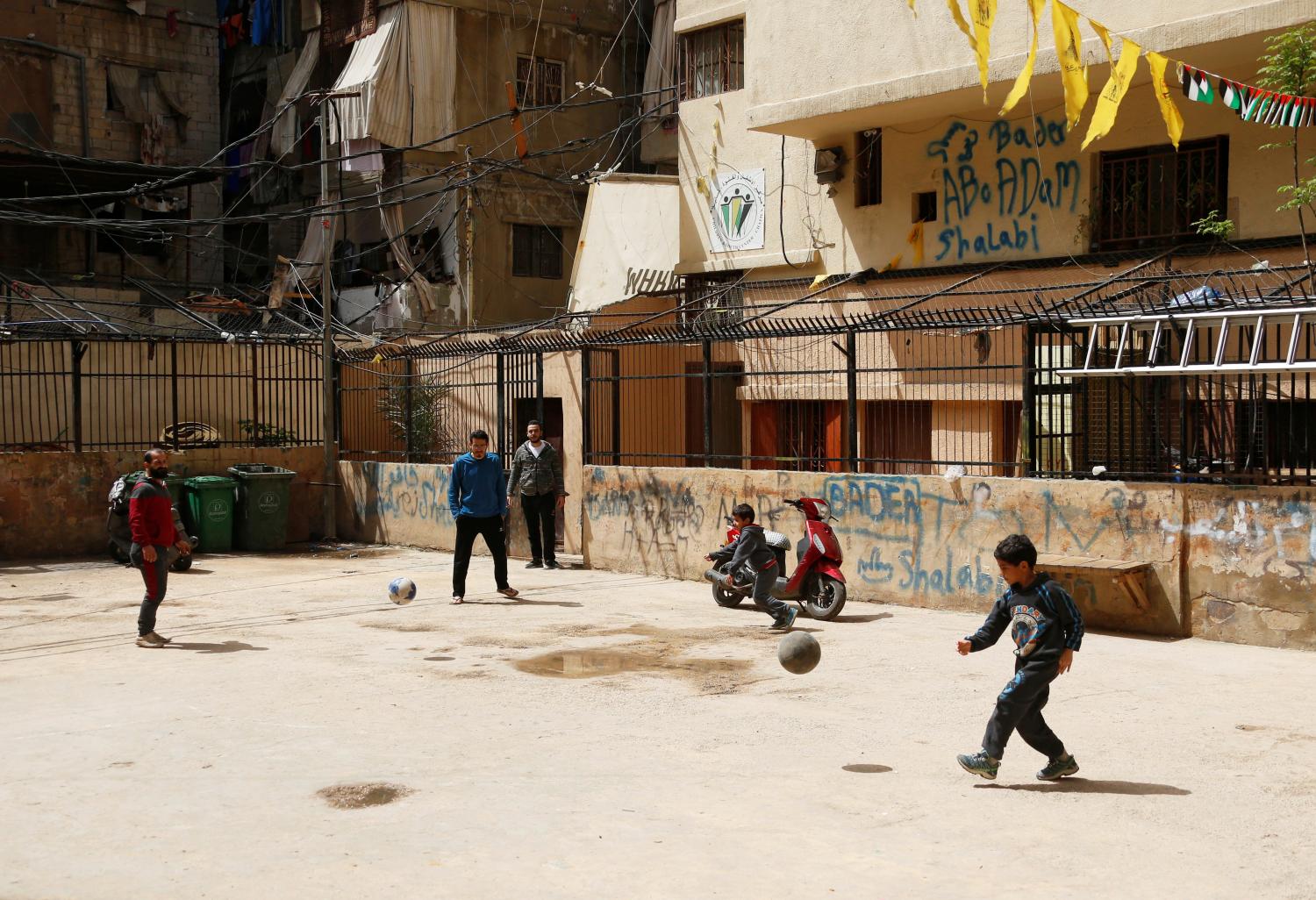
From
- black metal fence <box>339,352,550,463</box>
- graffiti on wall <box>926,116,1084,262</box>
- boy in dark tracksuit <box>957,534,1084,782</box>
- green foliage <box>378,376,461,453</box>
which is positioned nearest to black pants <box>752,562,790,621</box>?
boy in dark tracksuit <box>957,534,1084,782</box>

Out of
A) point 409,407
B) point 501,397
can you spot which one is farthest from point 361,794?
point 409,407

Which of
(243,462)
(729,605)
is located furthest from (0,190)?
(729,605)

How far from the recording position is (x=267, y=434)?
22.5 metres

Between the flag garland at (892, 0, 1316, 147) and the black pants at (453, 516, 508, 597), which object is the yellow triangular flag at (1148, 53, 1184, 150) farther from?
the black pants at (453, 516, 508, 597)

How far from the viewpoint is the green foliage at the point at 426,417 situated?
2019 cm

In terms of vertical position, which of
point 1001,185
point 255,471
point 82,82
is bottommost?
point 255,471

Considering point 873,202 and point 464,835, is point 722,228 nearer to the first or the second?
point 873,202

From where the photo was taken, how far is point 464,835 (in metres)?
5.62

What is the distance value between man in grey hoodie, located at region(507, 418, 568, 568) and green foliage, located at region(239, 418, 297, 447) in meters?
5.99

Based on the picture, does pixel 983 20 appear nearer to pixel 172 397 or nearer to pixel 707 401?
pixel 707 401

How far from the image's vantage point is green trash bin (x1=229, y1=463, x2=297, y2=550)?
61.3ft

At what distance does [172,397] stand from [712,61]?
10.7 metres

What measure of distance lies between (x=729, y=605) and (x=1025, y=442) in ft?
10.3

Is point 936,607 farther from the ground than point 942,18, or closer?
closer
